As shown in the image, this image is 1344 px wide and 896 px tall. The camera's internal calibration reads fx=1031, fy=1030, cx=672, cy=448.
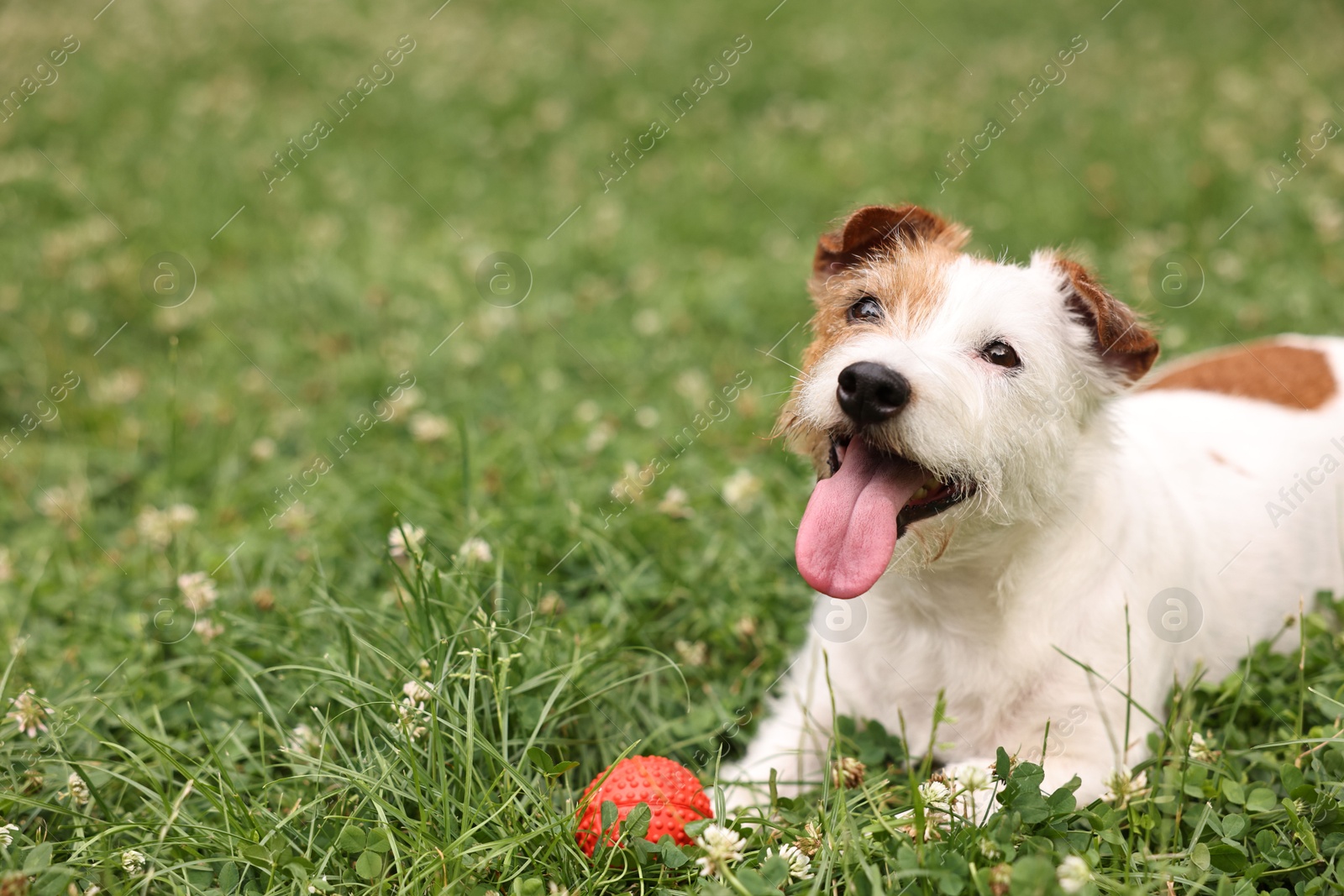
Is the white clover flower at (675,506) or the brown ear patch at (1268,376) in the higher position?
the white clover flower at (675,506)

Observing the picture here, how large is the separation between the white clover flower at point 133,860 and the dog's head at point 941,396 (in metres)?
1.61

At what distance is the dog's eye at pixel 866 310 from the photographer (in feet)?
9.07

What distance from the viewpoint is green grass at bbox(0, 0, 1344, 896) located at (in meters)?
2.37

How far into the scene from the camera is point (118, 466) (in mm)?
4641

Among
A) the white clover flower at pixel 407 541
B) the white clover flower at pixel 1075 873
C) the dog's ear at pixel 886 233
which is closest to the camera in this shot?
the white clover flower at pixel 1075 873

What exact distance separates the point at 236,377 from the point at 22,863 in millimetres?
3428

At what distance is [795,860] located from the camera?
226cm

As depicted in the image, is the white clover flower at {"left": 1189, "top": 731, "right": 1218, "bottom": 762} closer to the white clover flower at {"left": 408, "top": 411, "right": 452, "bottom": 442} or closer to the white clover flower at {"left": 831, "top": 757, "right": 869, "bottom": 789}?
the white clover flower at {"left": 831, "top": 757, "right": 869, "bottom": 789}

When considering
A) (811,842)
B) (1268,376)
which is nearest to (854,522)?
(811,842)

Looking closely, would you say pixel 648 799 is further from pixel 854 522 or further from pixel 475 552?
pixel 475 552

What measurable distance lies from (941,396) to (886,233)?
75 centimetres

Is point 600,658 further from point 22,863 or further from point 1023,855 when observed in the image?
point 22,863

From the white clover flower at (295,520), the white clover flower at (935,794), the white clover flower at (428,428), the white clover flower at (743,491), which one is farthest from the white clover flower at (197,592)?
the white clover flower at (935,794)

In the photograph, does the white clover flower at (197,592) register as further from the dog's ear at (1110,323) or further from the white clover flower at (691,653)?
the dog's ear at (1110,323)
